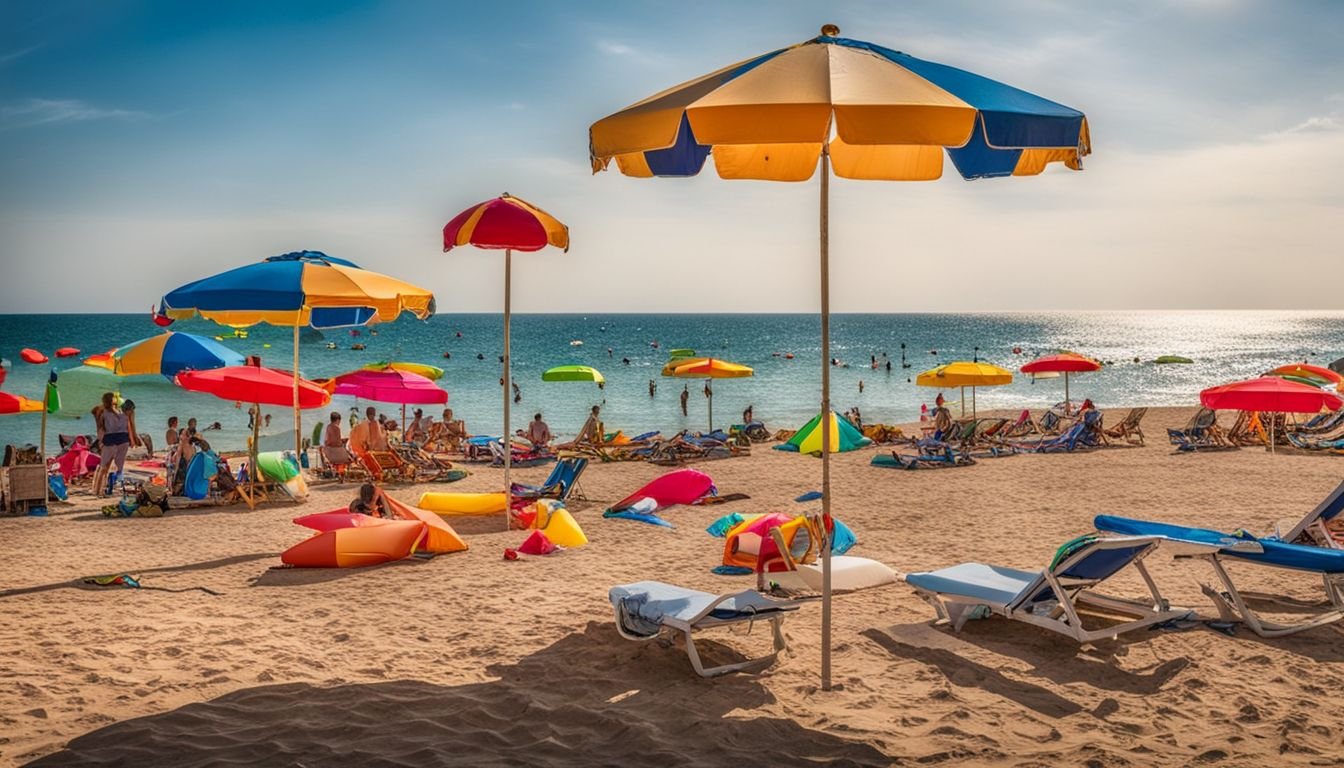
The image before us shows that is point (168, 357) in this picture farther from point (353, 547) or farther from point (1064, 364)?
point (1064, 364)

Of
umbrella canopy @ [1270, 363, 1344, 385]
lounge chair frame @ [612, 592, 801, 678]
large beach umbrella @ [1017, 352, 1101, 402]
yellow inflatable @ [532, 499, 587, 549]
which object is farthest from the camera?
umbrella canopy @ [1270, 363, 1344, 385]

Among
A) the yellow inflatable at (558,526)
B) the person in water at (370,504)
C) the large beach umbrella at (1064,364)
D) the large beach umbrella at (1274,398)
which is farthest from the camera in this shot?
the large beach umbrella at (1064,364)

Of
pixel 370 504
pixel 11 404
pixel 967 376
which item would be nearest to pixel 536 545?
pixel 370 504

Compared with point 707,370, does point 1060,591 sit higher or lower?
lower

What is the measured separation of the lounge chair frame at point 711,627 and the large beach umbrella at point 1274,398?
9.34 metres

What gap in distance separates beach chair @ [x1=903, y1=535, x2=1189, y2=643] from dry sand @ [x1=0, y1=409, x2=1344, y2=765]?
0.15 m

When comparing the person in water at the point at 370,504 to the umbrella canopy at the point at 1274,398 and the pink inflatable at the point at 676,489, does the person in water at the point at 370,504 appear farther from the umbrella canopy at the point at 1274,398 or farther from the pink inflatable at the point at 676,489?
the umbrella canopy at the point at 1274,398

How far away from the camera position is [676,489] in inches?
432

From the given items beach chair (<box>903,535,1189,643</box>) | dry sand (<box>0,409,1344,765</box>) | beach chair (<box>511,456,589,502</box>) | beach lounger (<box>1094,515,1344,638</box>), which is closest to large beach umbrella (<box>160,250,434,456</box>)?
dry sand (<box>0,409,1344,765</box>)

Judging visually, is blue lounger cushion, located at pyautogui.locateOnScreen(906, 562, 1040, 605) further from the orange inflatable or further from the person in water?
the person in water

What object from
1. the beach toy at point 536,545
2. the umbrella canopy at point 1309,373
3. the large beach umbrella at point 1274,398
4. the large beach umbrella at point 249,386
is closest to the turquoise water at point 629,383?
the large beach umbrella at point 249,386

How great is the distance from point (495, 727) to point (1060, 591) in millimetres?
3124

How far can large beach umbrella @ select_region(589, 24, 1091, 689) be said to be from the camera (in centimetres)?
342

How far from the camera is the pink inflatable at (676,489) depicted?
10.9m
